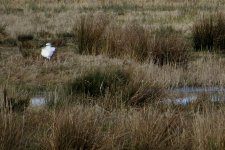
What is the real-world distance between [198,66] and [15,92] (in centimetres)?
410

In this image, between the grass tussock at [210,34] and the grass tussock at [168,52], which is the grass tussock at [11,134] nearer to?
the grass tussock at [168,52]

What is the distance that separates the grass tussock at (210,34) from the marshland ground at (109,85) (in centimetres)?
2

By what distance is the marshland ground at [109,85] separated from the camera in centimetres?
498

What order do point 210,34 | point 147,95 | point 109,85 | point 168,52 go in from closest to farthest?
point 147,95 → point 109,85 → point 168,52 → point 210,34

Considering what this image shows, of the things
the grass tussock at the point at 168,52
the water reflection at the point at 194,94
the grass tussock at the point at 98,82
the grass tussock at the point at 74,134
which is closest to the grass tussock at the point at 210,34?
the grass tussock at the point at 168,52

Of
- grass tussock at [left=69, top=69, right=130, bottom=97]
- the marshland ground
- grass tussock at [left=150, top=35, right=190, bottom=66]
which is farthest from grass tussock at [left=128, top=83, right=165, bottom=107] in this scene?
grass tussock at [left=150, top=35, right=190, bottom=66]

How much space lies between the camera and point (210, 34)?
43.3ft

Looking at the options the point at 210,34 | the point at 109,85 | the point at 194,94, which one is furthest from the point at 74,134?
the point at 210,34

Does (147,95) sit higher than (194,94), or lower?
higher

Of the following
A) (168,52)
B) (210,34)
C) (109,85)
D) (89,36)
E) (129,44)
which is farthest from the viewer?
(210,34)

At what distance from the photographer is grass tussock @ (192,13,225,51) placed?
13.1 m

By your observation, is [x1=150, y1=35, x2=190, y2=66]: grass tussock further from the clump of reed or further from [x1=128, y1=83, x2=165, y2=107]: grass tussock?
[x1=128, y1=83, x2=165, y2=107]: grass tussock

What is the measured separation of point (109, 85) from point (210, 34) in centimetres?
591

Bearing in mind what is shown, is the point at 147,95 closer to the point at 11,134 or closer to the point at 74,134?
Result: the point at 74,134
